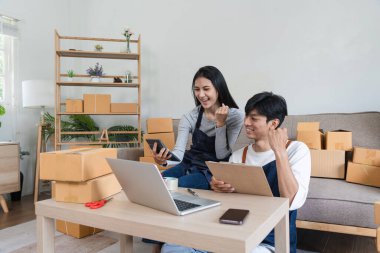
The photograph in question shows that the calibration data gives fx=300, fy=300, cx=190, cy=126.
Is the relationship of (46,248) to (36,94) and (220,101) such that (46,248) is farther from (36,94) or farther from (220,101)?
(36,94)

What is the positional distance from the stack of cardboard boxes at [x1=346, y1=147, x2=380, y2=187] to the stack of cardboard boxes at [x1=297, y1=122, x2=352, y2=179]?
8 centimetres

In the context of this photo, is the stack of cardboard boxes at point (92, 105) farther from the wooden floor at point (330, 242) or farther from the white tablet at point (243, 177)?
the white tablet at point (243, 177)

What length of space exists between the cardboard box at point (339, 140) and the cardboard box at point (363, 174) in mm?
130

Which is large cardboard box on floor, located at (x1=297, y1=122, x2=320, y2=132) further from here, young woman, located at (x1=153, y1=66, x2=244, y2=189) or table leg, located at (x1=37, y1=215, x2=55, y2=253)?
table leg, located at (x1=37, y1=215, x2=55, y2=253)

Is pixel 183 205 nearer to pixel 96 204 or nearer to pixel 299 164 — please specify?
pixel 96 204

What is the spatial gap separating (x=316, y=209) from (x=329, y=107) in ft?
3.75

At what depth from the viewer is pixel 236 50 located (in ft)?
9.35

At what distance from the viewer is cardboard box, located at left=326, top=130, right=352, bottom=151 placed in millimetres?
1922

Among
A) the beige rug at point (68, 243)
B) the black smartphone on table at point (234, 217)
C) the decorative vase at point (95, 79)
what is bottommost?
the beige rug at point (68, 243)

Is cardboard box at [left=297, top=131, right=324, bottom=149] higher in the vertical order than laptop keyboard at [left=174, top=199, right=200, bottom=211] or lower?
higher

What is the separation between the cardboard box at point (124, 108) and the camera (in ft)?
9.78

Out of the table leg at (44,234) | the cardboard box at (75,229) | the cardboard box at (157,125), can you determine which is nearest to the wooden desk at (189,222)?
the table leg at (44,234)

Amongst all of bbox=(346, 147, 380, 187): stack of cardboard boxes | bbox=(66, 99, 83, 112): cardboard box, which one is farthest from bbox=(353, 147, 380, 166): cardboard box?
bbox=(66, 99, 83, 112): cardboard box

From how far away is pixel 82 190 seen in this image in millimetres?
941
